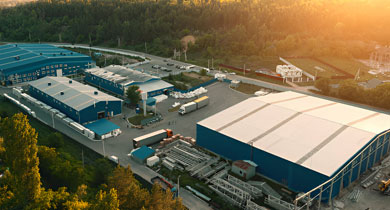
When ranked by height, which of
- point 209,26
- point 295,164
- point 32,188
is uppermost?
point 209,26

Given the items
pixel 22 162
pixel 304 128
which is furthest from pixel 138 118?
pixel 22 162

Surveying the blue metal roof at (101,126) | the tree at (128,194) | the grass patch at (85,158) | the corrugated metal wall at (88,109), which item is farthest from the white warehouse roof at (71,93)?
the tree at (128,194)

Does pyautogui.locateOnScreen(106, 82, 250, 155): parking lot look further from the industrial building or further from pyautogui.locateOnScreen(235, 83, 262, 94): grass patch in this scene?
the industrial building

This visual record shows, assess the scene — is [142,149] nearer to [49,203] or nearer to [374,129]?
[49,203]

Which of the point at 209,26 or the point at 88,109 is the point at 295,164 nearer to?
the point at 88,109

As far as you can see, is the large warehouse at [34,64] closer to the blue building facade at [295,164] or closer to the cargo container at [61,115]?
the cargo container at [61,115]

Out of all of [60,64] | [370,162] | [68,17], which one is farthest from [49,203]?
[68,17]
